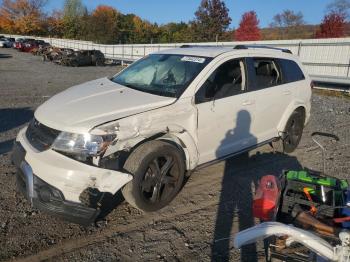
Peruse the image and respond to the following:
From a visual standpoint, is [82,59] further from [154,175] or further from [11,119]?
[154,175]

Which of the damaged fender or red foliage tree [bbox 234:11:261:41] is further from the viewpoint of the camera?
red foliage tree [bbox 234:11:261:41]

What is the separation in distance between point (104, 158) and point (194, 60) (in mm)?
1986

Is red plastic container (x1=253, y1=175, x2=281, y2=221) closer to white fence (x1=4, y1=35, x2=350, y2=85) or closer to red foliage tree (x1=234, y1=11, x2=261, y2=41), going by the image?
white fence (x1=4, y1=35, x2=350, y2=85)

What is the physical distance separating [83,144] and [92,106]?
0.59m

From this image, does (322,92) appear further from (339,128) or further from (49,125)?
(49,125)

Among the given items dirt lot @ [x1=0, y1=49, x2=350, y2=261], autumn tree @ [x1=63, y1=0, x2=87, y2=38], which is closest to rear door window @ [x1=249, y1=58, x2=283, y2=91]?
dirt lot @ [x1=0, y1=49, x2=350, y2=261]

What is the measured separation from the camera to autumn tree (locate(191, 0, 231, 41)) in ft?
162

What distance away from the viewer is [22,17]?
8212 centimetres

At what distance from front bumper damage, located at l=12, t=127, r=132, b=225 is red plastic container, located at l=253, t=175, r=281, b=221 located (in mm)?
1378

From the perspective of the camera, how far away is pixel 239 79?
4871mm

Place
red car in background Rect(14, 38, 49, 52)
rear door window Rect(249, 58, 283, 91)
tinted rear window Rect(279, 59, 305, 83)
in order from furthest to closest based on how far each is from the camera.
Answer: red car in background Rect(14, 38, 49, 52)
tinted rear window Rect(279, 59, 305, 83)
rear door window Rect(249, 58, 283, 91)

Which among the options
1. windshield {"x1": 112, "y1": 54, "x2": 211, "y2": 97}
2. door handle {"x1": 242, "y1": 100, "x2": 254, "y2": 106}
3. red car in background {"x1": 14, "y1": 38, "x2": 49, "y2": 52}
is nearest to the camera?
windshield {"x1": 112, "y1": 54, "x2": 211, "y2": 97}

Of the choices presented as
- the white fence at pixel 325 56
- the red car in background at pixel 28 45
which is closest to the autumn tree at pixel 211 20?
the red car in background at pixel 28 45

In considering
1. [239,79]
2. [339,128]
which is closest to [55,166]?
[239,79]
